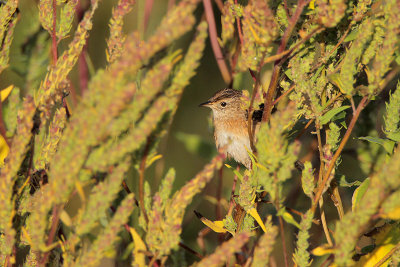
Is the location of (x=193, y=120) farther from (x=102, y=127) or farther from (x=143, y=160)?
(x=102, y=127)

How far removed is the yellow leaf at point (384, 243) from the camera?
133cm

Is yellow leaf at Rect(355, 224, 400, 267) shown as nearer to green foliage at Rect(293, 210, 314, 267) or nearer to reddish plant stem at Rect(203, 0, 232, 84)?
green foliage at Rect(293, 210, 314, 267)

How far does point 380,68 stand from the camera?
3.56ft

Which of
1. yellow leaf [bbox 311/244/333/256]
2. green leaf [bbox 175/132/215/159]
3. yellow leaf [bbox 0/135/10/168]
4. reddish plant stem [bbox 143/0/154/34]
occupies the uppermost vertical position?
reddish plant stem [bbox 143/0/154/34]

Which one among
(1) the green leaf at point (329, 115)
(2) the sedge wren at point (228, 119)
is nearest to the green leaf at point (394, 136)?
(1) the green leaf at point (329, 115)

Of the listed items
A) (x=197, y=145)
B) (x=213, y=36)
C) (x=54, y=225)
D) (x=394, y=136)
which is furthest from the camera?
(x=197, y=145)

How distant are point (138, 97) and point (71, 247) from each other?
0.38 m

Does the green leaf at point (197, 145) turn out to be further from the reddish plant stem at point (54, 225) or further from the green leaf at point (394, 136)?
the reddish plant stem at point (54, 225)

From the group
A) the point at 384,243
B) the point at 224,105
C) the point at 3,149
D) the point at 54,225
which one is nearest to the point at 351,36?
the point at 384,243

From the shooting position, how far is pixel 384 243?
1.34 metres

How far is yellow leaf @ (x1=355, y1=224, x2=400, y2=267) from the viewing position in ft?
4.36

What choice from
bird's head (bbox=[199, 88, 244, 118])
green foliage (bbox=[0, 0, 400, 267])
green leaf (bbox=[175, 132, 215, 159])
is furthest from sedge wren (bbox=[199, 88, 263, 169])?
green foliage (bbox=[0, 0, 400, 267])

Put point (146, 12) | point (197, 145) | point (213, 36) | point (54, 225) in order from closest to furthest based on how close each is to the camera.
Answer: point (54, 225) < point (213, 36) < point (146, 12) < point (197, 145)

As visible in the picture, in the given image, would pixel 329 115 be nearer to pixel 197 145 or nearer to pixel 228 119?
pixel 197 145
